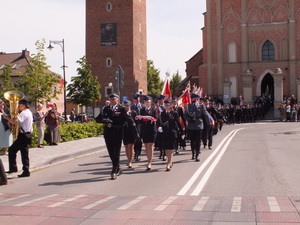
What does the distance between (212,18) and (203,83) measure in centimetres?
800

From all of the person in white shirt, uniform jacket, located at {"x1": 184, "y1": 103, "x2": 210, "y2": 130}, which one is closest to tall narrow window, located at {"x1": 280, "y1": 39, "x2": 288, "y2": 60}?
uniform jacket, located at {"x1": 184, "y1": 103, "x2": 210, "y2": 130}

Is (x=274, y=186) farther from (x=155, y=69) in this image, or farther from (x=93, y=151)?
(x=155, y=69)

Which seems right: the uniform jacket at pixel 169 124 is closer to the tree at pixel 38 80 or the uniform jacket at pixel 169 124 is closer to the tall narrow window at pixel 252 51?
the tree at pixel 38 80

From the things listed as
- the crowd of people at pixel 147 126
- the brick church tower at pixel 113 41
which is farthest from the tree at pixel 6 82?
the crowd of people at pixel 147 126

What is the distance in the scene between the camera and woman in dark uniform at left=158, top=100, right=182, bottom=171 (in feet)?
37.0

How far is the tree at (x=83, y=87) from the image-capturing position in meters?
48.2

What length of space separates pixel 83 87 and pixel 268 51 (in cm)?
2236

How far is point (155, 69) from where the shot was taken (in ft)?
298

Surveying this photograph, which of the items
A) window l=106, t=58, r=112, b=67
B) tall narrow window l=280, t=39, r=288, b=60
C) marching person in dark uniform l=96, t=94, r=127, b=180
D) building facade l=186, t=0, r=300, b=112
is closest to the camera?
marching person in dark uniform l=96, t=94, r=127, b=180

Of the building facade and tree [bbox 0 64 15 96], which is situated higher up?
the building facade

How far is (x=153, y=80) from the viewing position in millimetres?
90312

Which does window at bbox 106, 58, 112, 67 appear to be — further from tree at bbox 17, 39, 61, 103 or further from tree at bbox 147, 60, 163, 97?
tree at bbox 147, 60, 163, 97

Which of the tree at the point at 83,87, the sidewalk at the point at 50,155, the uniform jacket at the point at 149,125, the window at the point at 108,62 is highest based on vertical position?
the window at the point at 108,62

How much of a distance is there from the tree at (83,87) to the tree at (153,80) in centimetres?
4033
